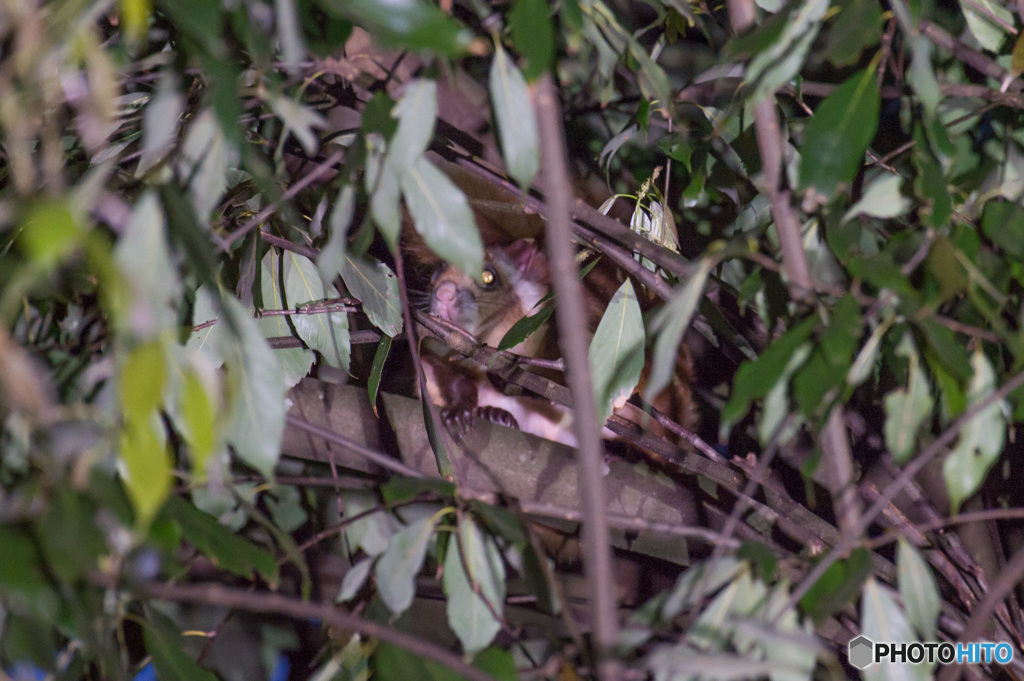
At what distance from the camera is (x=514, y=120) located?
23.2 inches

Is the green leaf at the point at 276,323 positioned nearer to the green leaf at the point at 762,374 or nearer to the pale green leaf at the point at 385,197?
the pale green leaf at the point at 385,197

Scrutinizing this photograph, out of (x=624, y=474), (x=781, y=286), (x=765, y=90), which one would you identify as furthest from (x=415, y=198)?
(x=624, y=474)

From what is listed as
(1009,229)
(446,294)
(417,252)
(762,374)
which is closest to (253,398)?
(762,374)

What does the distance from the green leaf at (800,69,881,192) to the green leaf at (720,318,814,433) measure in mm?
109

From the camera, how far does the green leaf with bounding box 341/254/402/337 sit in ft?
3.62

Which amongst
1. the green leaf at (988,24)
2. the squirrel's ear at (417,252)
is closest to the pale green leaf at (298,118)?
the green leaf at (988,24)

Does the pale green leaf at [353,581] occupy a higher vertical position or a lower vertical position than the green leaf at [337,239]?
lower

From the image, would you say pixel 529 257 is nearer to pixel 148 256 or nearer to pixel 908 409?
pixel 908 409

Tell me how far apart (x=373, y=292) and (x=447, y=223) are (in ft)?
1.80

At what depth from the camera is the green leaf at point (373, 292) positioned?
3.62 feet

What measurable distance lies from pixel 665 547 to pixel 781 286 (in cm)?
66

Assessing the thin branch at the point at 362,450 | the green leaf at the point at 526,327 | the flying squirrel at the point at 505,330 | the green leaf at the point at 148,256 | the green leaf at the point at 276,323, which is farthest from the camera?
the flying squirrel at the point at 505,330

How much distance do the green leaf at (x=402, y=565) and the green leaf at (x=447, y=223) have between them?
26cm

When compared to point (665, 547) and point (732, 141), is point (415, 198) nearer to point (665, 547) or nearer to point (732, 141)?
point (732, 141)
